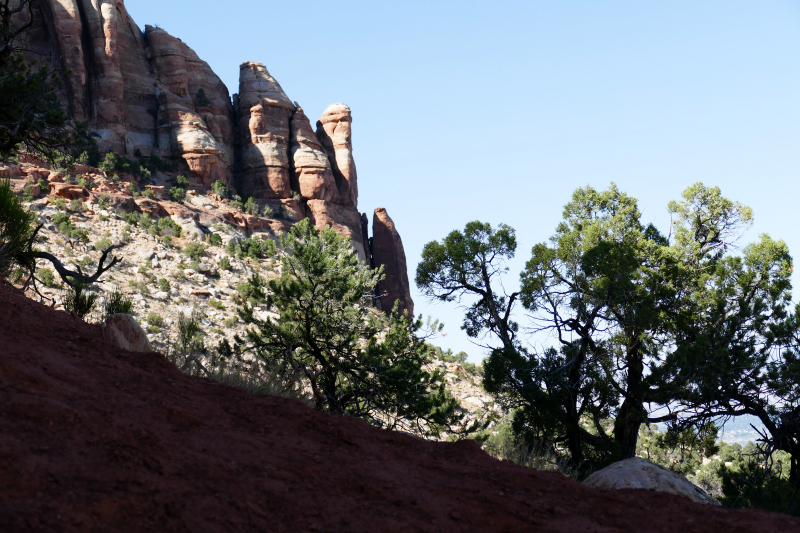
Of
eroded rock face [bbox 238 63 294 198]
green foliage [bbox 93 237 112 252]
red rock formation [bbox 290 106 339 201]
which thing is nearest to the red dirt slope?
green foliage [bbox 93 237 112 252]

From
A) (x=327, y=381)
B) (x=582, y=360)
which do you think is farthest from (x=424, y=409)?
(x=582, y=360)

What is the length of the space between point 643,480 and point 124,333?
530 centimetres

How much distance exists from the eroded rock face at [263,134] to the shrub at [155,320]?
31653mm

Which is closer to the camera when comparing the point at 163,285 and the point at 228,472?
the point at 228,472

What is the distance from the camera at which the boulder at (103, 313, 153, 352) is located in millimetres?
5941

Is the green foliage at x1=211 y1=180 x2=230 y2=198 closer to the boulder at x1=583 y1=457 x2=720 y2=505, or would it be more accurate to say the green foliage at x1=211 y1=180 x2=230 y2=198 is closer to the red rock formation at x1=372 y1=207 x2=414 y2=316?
the red rock formation at x1=372 y1=207 x2=414 y2=316

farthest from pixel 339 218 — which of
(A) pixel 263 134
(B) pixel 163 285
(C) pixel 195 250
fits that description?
(B) pixel 163 285

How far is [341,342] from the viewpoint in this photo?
14984 mm

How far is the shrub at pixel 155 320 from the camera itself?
23375 mm

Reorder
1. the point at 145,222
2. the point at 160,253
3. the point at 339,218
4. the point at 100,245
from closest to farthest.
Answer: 1. the point at 100,245
2. the point at 160,253
3. the point at 145,222
4. the point at 339,218

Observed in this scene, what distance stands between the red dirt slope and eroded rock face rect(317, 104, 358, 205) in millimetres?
56030

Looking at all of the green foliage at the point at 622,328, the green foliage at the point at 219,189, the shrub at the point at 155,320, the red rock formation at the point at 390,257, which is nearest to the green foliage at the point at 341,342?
the green foliage at the point at 622,328

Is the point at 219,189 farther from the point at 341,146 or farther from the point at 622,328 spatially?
→ the point at 622,328

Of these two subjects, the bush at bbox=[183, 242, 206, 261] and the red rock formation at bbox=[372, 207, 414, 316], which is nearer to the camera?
the bush at bbox=[183, 242, 206, 261]
